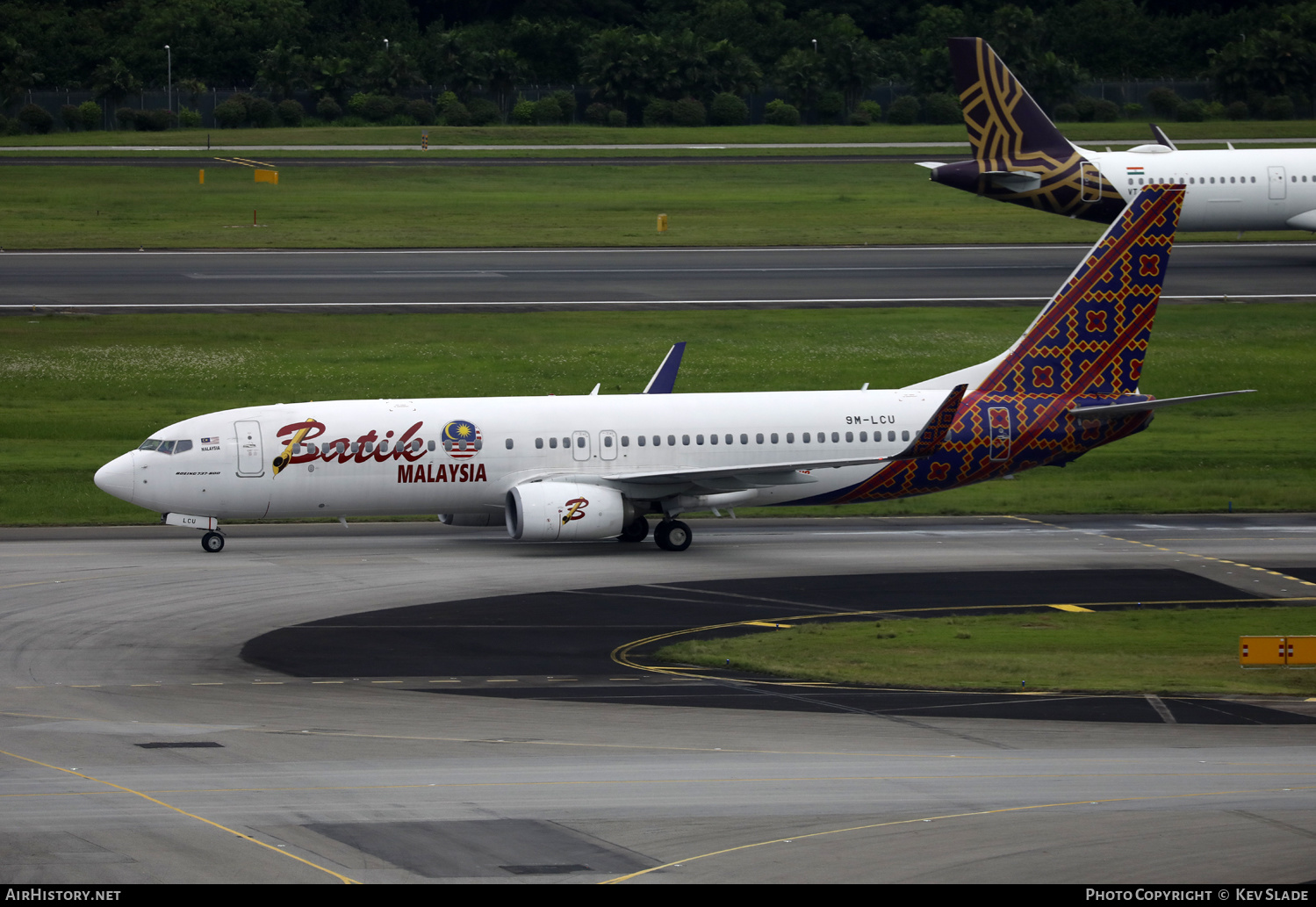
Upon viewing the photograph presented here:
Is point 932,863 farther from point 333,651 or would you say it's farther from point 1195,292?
point 1195,292

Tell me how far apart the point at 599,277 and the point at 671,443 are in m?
36.9

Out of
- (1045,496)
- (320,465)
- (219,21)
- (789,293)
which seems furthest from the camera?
(219,21)

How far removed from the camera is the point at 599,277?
8175 centimetres

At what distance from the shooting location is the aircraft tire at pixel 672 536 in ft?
148

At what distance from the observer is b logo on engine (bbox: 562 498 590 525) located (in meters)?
43.9

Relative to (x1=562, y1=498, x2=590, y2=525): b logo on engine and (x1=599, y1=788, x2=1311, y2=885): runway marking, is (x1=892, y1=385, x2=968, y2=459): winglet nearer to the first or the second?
(x1=562, y1=498, x2=590, y2=525): b logo on engine

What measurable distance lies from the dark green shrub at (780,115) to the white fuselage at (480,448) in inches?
4210

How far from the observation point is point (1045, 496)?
5391 cm

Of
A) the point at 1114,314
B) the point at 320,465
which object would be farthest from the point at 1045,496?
the point at 320,465

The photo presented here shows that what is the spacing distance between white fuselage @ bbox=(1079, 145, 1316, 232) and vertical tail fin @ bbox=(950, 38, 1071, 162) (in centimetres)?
295

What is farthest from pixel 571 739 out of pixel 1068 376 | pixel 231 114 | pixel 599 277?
pixel 231 114

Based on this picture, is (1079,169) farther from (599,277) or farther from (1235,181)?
(599,277)

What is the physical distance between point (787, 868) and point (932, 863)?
173cm

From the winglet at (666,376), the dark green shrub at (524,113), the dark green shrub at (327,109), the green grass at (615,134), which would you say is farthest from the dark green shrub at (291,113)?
the winglet at (666,376)
